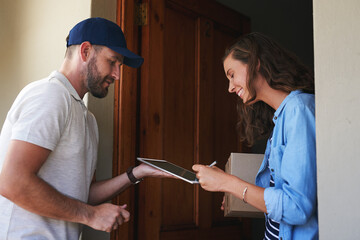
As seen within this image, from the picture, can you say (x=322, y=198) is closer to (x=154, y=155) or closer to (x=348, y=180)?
(x=348, y=180)

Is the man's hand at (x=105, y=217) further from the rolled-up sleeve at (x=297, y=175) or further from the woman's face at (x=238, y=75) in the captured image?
the woman's face at (x=238, y=75)

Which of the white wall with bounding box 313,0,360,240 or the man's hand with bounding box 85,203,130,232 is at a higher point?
the white wall with bounding box 313,0,360,240

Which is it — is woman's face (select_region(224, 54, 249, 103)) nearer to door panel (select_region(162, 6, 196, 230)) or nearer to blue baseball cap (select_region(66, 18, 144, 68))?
blue baseball cap (select_region(66, 18, 144, 68))

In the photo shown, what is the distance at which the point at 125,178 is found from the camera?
73.1 inches

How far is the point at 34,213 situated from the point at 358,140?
1100 mm

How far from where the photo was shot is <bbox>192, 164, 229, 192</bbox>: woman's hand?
1425 mm

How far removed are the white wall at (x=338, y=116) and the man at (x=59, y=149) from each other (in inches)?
32.1

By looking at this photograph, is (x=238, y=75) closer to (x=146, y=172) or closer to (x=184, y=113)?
(x=146, y=172)

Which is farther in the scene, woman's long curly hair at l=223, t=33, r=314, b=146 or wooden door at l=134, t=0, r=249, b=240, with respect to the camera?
wooden door at l=134, t=0, r=249, b=240

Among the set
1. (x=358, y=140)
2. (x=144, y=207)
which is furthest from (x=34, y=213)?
(x=358, y=140)

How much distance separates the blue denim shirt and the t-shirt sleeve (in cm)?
78

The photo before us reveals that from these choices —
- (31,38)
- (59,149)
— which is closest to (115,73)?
(59,149)

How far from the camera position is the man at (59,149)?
1.33m

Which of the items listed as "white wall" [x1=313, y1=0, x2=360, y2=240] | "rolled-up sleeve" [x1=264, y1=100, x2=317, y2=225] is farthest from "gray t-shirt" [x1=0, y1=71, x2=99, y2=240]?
"white wall" [x1=313, y1=0, x2=360, y2=240]
